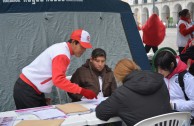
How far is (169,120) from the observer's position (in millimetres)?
2281

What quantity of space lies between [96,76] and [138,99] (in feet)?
4.08

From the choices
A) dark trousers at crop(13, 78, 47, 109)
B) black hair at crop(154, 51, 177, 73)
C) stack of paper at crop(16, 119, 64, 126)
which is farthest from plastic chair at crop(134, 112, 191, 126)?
dark trousers at crop(13, 78, 47, 109)

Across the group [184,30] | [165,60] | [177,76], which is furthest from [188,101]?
[184,30]

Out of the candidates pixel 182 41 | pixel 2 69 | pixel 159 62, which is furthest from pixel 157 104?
pixel 182 41

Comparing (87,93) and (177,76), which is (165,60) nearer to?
(177,76)

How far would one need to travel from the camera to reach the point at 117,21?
17.5 feet

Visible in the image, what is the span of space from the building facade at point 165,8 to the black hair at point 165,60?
39.0 m

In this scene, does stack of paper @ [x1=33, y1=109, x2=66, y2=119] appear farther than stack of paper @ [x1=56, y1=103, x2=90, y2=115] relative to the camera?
No

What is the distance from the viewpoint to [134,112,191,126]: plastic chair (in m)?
2.18

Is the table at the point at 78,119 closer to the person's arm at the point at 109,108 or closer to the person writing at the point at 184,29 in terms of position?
the person's arm at the point at 109,108

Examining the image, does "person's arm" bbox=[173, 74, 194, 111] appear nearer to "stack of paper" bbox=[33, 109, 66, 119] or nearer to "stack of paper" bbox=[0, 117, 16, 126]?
"stack of paper" bbox=[33, 109, 66, 119]

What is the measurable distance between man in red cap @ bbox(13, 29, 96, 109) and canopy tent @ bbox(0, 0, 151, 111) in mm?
1220

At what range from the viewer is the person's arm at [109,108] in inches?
91.4

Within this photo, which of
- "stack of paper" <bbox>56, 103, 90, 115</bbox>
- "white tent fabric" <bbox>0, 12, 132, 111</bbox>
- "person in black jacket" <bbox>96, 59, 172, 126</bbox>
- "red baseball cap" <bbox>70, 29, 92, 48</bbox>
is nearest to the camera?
"person in black jacket" <bbox>96, 59, 172, 126</bbox>
